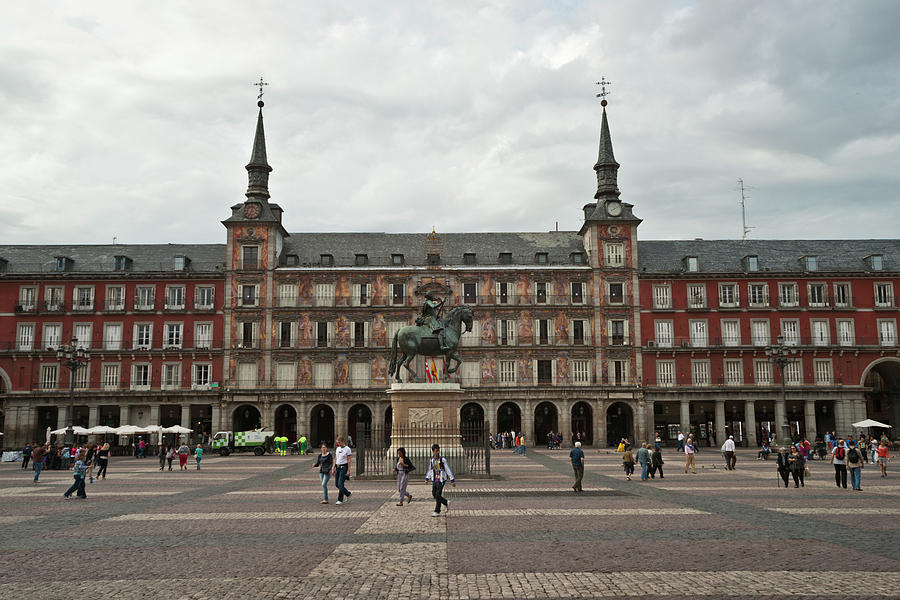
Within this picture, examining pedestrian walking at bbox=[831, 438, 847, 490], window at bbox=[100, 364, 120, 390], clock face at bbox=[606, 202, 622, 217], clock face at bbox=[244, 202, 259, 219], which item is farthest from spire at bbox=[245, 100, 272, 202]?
pedestrian walking at bbox=[831, 438, 847, 490]

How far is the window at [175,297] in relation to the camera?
5900 cm

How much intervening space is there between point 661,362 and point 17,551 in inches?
2051

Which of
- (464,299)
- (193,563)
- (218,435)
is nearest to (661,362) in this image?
(464,299)

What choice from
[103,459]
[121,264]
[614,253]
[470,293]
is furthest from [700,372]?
[121,264]

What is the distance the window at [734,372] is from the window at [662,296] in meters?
6.49

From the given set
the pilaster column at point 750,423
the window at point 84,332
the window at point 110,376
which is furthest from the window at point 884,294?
the window at point 84,332

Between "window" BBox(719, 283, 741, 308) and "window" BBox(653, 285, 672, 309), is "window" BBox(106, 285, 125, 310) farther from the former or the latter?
"window" BBox(719, 283, 741, 308)

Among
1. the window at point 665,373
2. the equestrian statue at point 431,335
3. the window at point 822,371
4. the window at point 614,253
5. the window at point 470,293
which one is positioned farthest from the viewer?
the window at point 614,253

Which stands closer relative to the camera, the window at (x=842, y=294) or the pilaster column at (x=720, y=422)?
the pilaster column at (x=720, y=422)

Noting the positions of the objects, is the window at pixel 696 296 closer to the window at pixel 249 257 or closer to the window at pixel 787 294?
the window at pixel 787 294

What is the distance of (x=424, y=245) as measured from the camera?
63281 millimetres

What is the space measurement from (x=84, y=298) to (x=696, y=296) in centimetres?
4924

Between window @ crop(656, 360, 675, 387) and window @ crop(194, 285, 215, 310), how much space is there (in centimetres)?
3624

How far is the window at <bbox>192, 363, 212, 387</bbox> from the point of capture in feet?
190
